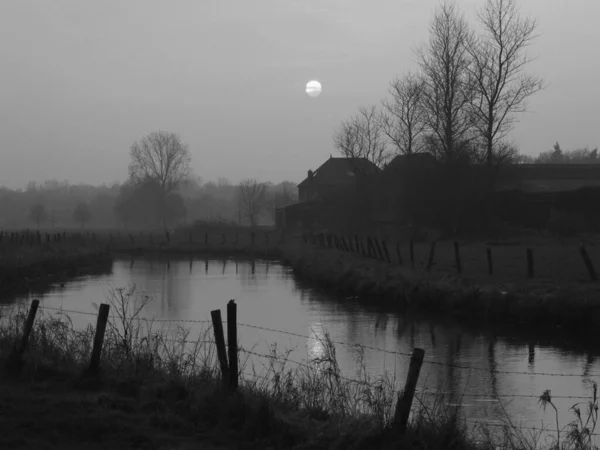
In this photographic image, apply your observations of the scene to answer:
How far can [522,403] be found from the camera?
11.7m

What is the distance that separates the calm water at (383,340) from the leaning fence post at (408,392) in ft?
11.3

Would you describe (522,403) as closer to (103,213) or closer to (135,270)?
(135,270)

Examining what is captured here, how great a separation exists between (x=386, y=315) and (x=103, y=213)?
158070 mm

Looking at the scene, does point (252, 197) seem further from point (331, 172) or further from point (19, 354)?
point (19, 354)

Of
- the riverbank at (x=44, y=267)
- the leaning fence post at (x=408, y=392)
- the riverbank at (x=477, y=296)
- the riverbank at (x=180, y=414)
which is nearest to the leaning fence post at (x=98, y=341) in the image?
the riverbank at (x=180, y=414)

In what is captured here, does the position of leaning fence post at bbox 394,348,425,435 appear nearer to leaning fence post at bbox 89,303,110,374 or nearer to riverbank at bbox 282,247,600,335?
leaning fence post at bbox 89,303,110,374

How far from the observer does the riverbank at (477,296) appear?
18.5 meters

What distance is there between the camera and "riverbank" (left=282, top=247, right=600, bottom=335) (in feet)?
60.6

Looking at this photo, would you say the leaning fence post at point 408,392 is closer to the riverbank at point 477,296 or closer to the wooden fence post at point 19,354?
the wooden fence post at point 19,354

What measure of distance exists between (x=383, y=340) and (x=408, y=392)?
35.4 ft

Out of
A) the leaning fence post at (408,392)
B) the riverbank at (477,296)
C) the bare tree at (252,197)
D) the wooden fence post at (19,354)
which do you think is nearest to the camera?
the leaning fence post at (408,392)

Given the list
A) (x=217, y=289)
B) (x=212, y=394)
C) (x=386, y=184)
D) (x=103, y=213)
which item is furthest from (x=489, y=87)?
(x=103, y=213)

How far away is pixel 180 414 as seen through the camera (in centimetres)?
852

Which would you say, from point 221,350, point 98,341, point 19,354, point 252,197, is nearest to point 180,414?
point 221,350
